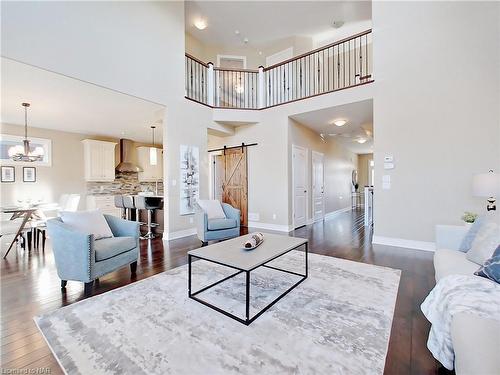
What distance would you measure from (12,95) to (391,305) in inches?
245

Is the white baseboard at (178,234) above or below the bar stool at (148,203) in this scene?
below

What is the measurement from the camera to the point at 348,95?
15.3ft

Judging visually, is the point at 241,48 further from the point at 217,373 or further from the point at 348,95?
the point at 217,373

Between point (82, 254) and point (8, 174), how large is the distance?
500 centimetres

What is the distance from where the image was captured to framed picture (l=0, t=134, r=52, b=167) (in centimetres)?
533

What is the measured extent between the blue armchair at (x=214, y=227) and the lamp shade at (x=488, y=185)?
11.8ft

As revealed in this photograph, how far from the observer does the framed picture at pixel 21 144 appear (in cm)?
533

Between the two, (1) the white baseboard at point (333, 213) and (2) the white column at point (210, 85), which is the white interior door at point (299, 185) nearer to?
(1) the white baseboard at point (333, 213)

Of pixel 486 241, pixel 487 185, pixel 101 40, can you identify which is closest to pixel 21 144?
pixel 101 40

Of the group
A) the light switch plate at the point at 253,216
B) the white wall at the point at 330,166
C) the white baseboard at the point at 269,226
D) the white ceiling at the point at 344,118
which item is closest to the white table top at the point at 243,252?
the white baseboard at the point at 269,226

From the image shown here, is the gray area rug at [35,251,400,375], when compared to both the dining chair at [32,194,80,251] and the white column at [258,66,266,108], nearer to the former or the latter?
the dining chair at [32,194,80,251]

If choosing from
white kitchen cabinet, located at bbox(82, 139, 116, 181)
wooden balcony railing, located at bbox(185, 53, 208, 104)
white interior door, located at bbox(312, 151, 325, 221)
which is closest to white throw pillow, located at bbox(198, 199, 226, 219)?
wooden balcony railing, located at bbox(185, 53, 208, 104)

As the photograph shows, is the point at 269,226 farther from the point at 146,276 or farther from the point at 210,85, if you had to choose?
the point at 210,85

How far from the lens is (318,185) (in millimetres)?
7211
